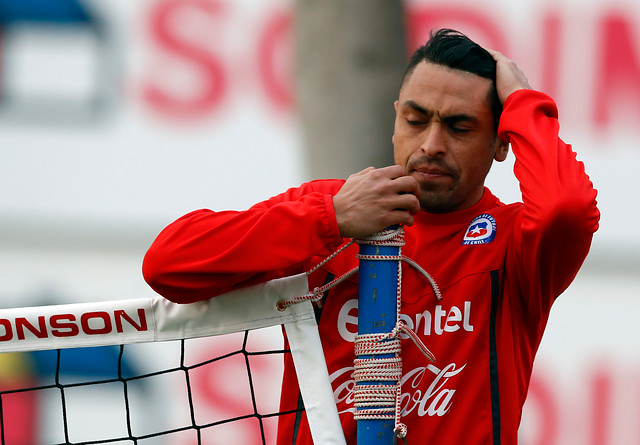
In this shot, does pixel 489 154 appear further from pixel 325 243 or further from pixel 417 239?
pixel 325 243

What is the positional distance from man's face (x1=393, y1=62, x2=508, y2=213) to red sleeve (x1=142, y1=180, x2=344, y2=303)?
0.86ft

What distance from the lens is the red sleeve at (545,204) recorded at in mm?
1929

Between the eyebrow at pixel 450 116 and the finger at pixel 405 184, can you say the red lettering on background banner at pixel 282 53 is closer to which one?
the eyebrow at pixel 450 116

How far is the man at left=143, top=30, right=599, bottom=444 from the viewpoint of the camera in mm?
1925

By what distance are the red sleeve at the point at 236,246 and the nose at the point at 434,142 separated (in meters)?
0.26

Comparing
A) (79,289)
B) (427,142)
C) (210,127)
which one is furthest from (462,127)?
(79,289)

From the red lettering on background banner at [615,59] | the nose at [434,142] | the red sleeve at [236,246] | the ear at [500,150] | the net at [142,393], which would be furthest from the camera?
the red lettering on background banner at [615,59]

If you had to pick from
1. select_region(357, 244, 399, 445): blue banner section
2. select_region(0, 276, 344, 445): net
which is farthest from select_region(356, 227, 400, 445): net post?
select_region(0, 276, 344, 445): net

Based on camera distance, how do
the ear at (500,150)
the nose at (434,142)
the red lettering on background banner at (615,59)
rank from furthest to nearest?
1. the red lettering on background banner at (615,59)
2. the ear at (500,150)
3. the nose at (434,142)

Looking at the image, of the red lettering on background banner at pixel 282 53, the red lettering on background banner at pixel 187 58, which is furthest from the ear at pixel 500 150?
the red lettering on background banner at pixel 187 58

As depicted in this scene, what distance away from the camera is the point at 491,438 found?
6.35 ft

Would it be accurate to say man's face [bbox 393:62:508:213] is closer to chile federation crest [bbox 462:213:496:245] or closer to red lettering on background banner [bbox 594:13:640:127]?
chile federation crest [bbox 462:213:496:245]

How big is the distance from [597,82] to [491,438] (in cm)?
415

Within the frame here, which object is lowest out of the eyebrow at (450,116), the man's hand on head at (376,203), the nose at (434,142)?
the man's hand on head at (376,203)
